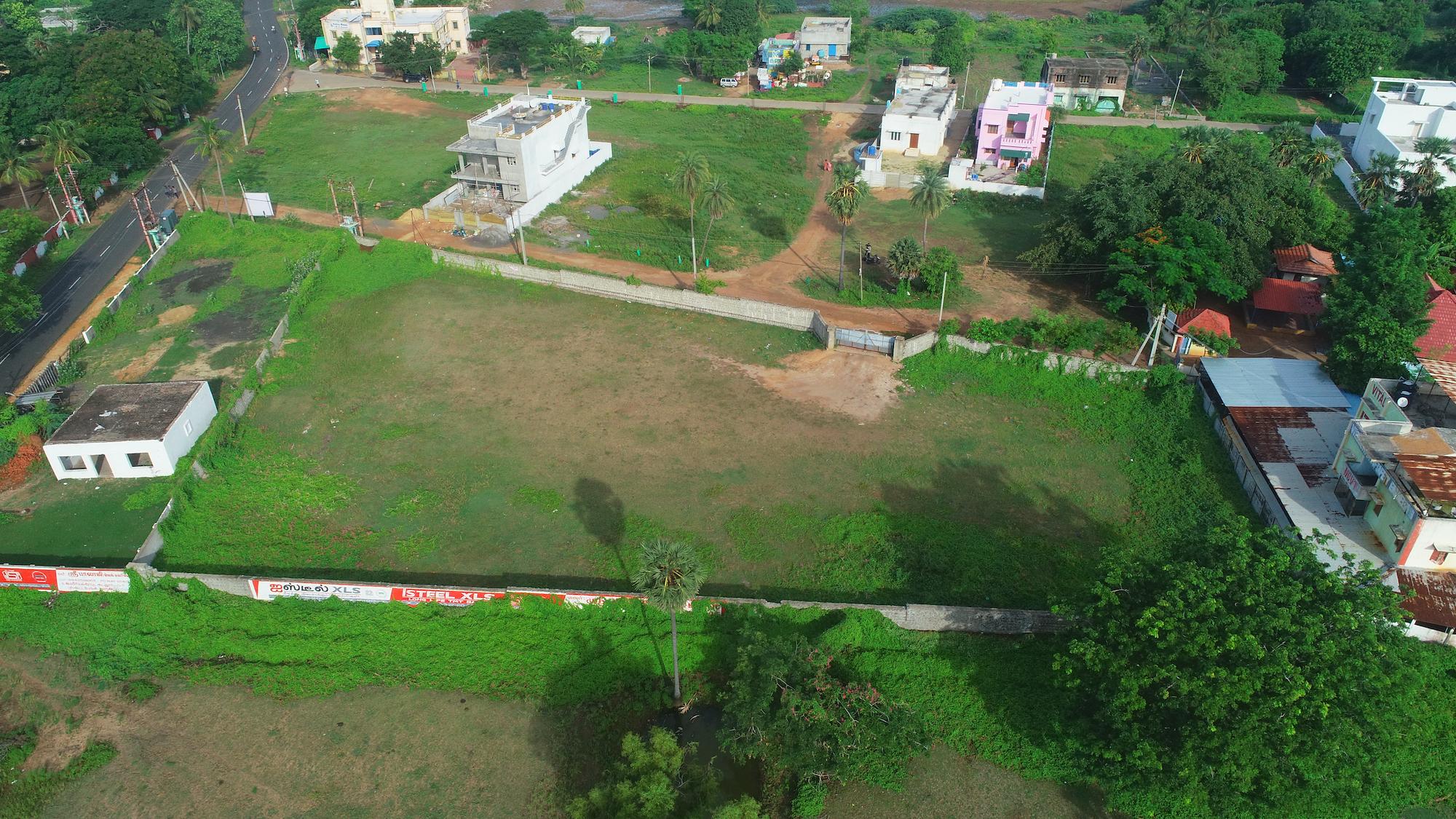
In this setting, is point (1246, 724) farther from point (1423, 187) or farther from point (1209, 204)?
point (1423, 187)

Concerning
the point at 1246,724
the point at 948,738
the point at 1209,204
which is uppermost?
the point at 1209,204

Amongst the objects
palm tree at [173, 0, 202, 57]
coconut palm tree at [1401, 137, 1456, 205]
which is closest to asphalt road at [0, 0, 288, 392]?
palm tree at [173, 0, 202, 57]

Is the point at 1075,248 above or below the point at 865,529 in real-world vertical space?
above

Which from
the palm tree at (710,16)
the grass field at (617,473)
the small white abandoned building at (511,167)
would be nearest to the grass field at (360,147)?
the small white abandoned building at (511,167)

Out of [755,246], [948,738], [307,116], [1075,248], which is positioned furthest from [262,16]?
[948,738]

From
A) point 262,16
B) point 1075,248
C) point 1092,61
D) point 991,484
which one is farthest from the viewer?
point 262,16

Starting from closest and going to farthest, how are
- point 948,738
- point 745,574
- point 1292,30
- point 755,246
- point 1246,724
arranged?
1. point 1246,724
2. point 948,738
3. point 745,574
4. point 755,246
5. point 1292,30
